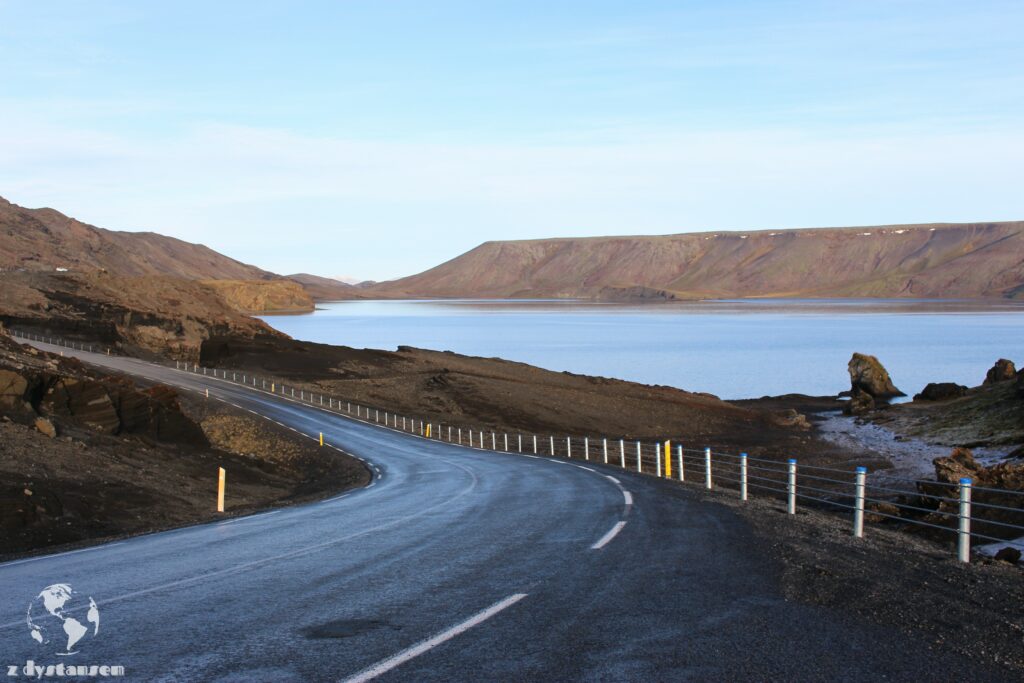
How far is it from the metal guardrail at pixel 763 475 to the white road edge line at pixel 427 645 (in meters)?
5.27

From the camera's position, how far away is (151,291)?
357 ft

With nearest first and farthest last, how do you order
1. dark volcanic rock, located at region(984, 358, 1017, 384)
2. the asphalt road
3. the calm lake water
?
the asphalt road → dark volcanic rock, located at region(984, 358, 1017, 384) → the calm lake water

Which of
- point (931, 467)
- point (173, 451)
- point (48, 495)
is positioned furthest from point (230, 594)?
point (931, 467)

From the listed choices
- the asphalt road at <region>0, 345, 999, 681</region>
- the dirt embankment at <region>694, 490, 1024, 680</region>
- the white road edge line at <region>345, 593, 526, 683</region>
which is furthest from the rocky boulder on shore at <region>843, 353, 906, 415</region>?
the white road edge line at <region>345, 593, 526, 683</region>

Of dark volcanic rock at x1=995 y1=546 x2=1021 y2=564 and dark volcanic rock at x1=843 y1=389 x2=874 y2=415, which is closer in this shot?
dark volcanic rock at x1=995 y1=546 x2=1021 y2=564

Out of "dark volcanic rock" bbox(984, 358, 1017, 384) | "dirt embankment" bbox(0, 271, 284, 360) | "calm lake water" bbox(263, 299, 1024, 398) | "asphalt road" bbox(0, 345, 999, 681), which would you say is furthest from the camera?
"calm lake water" bbox(263, 299, 1024, 398)

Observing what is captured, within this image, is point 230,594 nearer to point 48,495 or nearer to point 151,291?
point 48,495

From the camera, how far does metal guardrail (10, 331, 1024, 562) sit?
46.4 feet

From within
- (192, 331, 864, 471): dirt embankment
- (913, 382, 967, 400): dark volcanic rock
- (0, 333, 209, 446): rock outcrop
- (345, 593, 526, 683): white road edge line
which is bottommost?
(192, 331, 864, 471): dirt embankment

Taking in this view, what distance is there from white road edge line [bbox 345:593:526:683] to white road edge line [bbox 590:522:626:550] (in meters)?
3.43

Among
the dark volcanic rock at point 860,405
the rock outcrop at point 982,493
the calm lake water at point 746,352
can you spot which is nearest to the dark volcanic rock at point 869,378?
the dark volcanic rock at point 860,405

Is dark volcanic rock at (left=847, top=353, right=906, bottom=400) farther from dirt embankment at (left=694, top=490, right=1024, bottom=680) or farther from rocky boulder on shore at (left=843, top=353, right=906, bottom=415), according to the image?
dirt embankment at (left=694, top=490, right=1024, bottom=680)

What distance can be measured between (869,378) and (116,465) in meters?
66.6

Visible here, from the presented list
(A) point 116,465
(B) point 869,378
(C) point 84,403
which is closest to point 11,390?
(C) point 84,403
